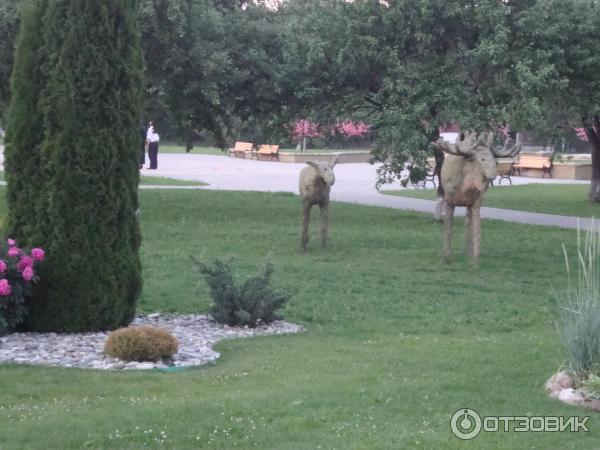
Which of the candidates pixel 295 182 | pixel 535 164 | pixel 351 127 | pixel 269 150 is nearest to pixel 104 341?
pixel 295 182

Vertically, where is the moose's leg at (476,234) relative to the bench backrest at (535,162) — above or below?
below

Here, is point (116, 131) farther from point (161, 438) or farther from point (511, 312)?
point (511, 312)

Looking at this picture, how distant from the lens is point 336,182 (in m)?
36.7

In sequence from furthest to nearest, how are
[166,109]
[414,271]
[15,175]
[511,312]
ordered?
1. [166,109]
2. [414,271]
3. [511,312]
4. [15,175]

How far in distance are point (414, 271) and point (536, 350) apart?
5650 mm

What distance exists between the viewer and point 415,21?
20.6 metres

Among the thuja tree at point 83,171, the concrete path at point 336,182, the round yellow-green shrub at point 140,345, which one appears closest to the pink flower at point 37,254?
the thuja tree at point 83,171

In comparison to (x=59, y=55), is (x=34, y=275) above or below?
below

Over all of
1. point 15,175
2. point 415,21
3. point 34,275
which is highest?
point 415,21

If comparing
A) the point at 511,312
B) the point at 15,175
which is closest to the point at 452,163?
the point at 511,312

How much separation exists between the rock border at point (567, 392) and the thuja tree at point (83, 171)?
4234 millimetres

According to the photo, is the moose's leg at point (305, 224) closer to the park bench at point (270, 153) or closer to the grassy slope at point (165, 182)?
the grassy slope at point (165, 182)

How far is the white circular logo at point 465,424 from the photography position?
21.9ft

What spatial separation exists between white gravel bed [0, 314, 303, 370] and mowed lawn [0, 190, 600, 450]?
0.27m
